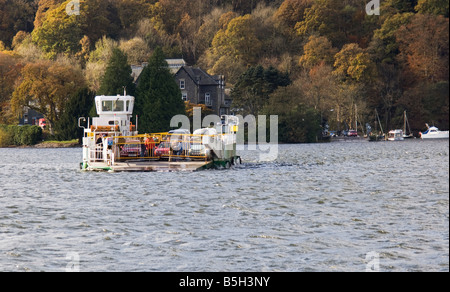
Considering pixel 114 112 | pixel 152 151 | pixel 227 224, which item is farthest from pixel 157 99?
pixel 227 224

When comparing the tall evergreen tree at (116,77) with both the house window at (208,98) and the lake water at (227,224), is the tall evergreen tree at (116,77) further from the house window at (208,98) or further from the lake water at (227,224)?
the lake water at (227,224)

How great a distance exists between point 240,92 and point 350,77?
24252mm

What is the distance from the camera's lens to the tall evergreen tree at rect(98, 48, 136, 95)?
12162 cm

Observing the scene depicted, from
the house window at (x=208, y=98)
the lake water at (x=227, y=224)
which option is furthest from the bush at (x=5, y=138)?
the lake water at (x=227, y=224)

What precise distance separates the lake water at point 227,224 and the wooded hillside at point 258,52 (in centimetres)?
6842

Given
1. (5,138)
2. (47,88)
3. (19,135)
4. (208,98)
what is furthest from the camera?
(208,98)

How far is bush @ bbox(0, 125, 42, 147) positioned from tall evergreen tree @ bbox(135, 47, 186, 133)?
64.6ft

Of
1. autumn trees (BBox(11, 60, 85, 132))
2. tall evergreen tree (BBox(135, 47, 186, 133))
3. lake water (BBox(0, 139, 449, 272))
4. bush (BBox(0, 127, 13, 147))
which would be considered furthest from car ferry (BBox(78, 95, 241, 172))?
bush (BBox(0, 127, 13, 147))

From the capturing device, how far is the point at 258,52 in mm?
166375

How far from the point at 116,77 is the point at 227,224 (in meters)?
98.8

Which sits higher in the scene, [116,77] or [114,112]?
[116,77]

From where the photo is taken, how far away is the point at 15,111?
126188mm

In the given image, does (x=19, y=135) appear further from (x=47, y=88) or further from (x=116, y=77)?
(x=116, y=77)
